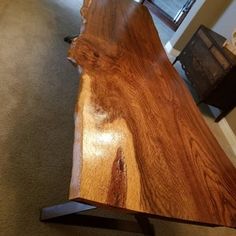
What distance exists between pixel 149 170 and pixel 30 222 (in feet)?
1.96

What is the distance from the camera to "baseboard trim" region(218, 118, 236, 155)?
2.29m

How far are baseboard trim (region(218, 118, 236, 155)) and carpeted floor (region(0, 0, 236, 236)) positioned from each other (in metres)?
0.93

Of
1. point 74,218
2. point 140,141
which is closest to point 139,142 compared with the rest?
point 140,141

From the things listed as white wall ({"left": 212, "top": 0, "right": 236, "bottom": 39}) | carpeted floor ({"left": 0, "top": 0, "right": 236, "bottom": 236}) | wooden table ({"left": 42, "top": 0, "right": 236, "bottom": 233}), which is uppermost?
white wall ({"left": 212, "top": 0, "right": 236, "bottom": 39})

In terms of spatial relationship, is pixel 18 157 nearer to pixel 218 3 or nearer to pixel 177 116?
pixel 177 116

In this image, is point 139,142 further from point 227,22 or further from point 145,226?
point 227,22

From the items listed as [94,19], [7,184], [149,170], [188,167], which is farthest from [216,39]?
[7,184]

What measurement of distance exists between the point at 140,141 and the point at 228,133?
1738mm

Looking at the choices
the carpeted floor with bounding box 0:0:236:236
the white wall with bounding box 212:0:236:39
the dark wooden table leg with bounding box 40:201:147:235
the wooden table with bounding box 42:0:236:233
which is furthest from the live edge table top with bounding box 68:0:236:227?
the white wall with bounding box 212:0:236:39

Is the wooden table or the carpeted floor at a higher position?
the wooden table

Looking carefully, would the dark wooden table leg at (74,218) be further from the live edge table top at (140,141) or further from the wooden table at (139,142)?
the live edge table top at (140,141)

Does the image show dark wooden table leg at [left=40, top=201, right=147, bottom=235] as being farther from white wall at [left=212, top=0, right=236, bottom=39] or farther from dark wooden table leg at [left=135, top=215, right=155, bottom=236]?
white wall at [left=212, top=0, right=236, bottom=39]

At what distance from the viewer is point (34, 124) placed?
4.75 feet

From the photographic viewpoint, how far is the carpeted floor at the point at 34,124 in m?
1.11
